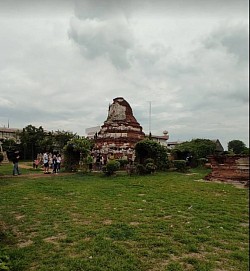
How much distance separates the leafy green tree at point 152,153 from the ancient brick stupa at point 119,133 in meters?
3.11

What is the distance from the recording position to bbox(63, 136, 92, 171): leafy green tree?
18728 millimetres

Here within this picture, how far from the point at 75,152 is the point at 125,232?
14.8 meters

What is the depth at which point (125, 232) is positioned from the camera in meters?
5.13

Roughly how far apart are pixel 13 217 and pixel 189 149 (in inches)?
813

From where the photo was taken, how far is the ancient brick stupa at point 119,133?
864 inches

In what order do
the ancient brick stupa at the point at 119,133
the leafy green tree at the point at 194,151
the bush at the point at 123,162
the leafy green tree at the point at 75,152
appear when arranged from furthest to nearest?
1. the leafy green tree at the point at 194,151
2. the ancient brick stupa at the point at 119,133
3. the bush at the point at 123,162
4. the leafy green tree at the point at 75,152

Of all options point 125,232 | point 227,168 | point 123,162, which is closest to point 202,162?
point 123,162

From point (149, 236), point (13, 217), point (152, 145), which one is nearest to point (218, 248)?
point (149, 236)

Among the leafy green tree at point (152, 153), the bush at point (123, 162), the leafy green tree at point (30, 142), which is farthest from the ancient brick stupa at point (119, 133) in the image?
the leafy green tree at point (30, 142)

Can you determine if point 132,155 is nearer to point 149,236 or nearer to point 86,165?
point 86,165

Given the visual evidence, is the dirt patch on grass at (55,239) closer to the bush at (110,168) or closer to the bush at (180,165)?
the bush at (110,168)

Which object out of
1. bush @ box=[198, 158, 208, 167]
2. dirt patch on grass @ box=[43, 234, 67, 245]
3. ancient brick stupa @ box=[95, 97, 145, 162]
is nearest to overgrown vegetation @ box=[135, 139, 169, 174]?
ancient brick stupa @ box=[95, 97, 145, 162]

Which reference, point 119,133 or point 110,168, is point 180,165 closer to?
point 110,168

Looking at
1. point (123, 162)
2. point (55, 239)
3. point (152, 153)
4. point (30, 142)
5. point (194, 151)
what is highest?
point (30, 142)
